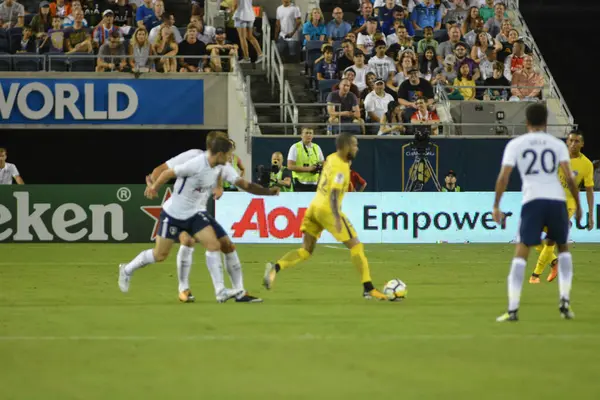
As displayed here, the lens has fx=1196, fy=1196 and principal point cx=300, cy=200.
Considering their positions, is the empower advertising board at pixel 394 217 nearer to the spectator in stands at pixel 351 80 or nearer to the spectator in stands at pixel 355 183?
the spectator in stands at pixel 355 183

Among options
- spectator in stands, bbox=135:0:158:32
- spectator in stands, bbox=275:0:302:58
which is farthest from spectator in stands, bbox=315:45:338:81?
spectator in stands, bbox=135:0:158:32

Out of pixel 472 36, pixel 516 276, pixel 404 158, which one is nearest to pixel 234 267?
pixel 516 276

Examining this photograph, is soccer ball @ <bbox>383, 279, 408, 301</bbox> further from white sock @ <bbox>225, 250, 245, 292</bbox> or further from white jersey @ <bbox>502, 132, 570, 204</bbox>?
white jersey @ <bbox>502, 132, 570, 204</bbox>

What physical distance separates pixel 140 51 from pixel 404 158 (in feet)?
22.4

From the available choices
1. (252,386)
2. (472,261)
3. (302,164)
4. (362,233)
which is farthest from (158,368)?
(362,233)

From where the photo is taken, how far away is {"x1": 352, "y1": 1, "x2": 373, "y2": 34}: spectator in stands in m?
30.0

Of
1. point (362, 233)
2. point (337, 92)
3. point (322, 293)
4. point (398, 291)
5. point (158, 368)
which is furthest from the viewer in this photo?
point (337, 92)

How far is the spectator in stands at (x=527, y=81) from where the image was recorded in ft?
96.3

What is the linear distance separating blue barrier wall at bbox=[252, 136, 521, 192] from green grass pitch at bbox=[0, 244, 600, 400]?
10.3 m

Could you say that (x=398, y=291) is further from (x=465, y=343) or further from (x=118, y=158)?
(x=118, y=158)

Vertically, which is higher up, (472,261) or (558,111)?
(558,111)

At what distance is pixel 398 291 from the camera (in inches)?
530

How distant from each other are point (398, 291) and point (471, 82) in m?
16.7

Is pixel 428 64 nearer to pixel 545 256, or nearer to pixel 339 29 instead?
pixel 339 29
